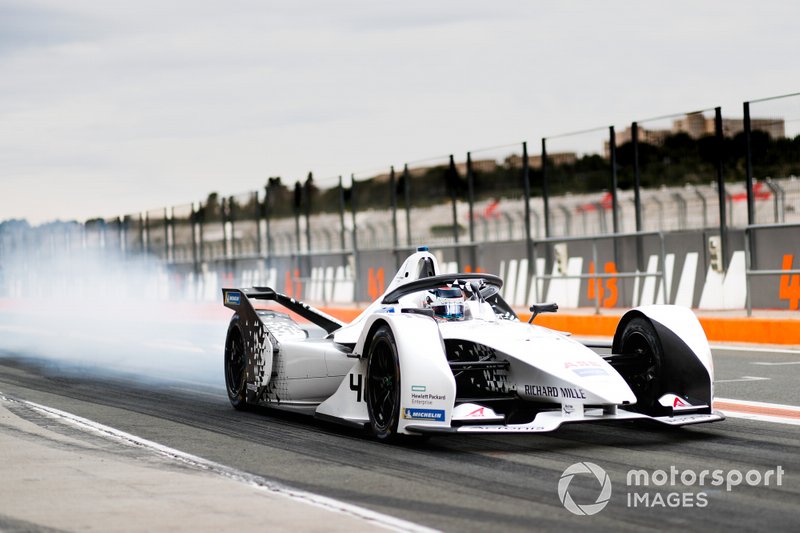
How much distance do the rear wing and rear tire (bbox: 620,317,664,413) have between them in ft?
10.1

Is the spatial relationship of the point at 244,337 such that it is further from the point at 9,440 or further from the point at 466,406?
the point at 466,406

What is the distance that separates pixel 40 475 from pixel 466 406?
2819 millimetres

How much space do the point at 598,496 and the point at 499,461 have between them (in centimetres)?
137

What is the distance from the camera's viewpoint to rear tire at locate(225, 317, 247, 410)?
12047 mm

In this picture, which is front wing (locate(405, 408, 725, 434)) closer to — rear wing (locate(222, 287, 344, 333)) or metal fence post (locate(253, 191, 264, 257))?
rear wing (locate(222, 287, 344, 333))

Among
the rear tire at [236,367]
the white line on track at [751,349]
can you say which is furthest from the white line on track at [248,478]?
the white line on track at [751,349]

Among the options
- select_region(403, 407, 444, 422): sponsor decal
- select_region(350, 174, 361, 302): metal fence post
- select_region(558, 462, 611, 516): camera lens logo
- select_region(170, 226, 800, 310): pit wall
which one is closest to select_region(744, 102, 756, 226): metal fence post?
select_region(170, 226, 800, 310): pit wall

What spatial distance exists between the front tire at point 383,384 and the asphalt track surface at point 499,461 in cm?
15

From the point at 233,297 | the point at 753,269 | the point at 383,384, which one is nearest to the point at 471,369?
the point at 383,384

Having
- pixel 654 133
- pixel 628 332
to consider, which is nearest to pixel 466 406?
pixel 628 332

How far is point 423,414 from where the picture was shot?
29.0 feet

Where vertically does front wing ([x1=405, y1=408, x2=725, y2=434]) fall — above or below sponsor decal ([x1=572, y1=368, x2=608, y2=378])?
below

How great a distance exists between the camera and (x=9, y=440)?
997 cm

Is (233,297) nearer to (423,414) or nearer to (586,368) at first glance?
(423,414)
